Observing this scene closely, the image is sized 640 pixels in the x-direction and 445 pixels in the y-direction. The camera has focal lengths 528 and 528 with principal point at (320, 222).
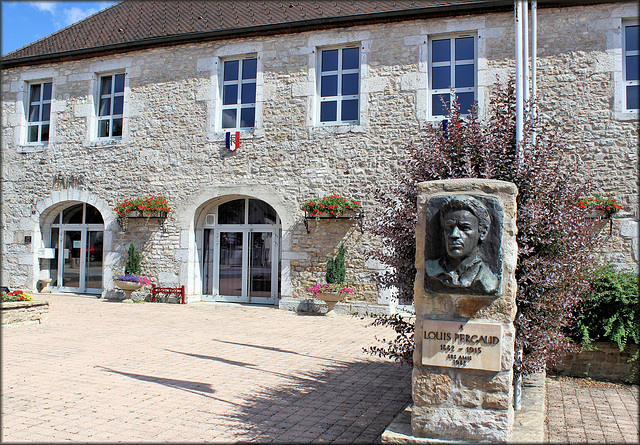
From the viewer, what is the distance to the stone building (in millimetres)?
9641

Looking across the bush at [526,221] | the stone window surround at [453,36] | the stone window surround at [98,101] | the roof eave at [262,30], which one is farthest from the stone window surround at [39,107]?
the bush at [526,221]

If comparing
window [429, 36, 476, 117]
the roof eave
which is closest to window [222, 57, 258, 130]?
the roof eave

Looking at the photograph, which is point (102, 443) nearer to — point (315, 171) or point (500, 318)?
point (500, 318)

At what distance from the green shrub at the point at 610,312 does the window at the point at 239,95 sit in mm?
8164

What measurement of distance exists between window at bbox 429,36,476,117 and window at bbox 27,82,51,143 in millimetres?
9631

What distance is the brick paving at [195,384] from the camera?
12.2 feet

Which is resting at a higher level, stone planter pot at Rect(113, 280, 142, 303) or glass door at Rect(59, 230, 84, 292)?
glass door at Rect(59, 230, 84, 292)

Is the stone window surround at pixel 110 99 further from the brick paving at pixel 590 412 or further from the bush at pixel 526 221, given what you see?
the brick paving at pixel 590 412

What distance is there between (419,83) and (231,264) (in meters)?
5.77

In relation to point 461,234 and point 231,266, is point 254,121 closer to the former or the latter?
point 231,266

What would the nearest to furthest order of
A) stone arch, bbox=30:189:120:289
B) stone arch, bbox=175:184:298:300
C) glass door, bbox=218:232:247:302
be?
stone arch, bbox=175:184:298:300
glass door, bbox=218:232:247:302
stone arch, bbox=30:189:120:289

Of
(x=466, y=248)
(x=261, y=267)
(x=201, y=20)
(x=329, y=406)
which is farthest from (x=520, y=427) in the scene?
(x=201, y=20)

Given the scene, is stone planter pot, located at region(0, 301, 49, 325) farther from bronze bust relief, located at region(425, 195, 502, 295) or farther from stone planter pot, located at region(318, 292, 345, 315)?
bronze bust relief, located at region(425, 195, 502, 295)

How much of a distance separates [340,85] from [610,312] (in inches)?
293
